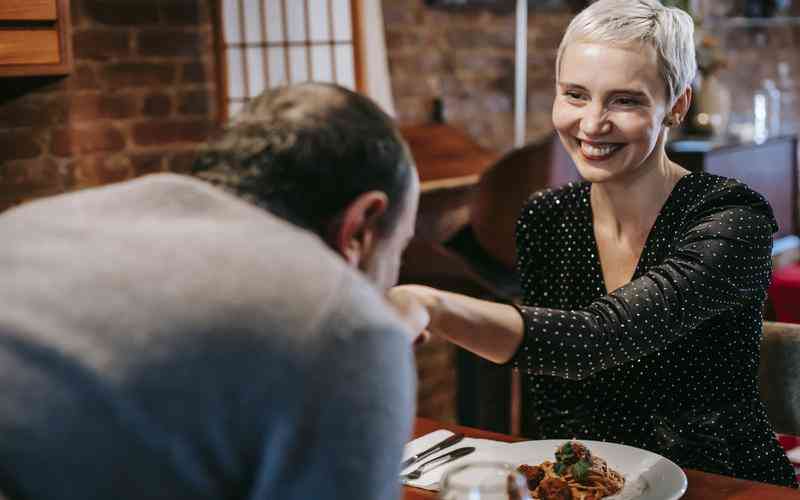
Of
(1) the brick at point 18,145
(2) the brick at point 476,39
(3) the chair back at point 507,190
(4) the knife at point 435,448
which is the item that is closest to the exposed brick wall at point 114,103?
A: (1) the brick at point 18,145

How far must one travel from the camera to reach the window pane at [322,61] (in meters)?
3.69

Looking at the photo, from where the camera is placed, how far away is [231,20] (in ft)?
11.3

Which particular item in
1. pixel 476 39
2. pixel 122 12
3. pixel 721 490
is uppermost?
pixel 122 12

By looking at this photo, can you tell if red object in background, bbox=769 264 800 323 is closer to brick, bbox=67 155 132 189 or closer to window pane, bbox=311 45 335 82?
window pane, bbox=311 45 335 82

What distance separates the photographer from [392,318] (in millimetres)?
891

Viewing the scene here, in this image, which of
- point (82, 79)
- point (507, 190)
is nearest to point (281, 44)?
point (82, 79)

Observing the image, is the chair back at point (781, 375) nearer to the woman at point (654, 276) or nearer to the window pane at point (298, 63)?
the woman at point (654, 276)

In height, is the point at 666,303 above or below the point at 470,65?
below

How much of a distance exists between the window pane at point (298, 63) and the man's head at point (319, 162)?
105 inches

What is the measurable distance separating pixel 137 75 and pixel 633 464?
2276 mm

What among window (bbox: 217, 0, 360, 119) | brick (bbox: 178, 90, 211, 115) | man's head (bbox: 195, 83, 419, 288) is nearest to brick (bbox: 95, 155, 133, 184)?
brick (bbox: 178, 90, 211, 115)

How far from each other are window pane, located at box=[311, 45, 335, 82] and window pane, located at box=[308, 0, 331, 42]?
0.03 meters

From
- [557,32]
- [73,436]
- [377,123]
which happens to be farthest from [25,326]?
[557,32]

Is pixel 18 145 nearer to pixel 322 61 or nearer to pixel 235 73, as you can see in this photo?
pixel 235 73
